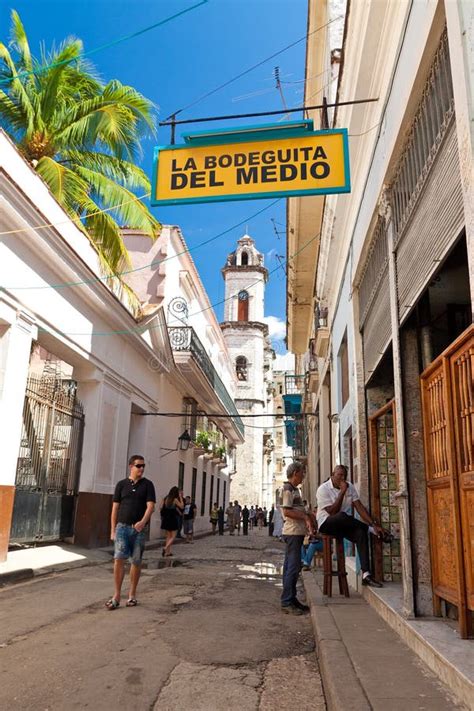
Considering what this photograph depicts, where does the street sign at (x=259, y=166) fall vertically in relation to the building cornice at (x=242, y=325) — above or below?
below

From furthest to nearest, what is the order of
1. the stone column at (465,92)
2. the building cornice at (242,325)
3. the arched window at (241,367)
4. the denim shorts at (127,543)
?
1. the building cornice at (242,325)
2. the arched window at (241,367)
3. the denim shorts at (127,543)
4. the stone column at (465,92)

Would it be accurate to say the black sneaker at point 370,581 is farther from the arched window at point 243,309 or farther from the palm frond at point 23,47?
the arched window at point 243,309

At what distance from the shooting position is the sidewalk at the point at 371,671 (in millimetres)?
2998

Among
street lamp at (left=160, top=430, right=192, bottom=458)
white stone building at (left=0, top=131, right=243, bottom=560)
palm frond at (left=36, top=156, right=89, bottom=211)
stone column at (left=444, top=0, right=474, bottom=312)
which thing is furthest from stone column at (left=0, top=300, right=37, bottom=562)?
street lamp at (left=160, top=430, right=192, bottom=458)

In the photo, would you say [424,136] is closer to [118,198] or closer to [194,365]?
[118,198]

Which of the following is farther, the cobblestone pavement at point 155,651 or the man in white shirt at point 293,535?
the man in white shirt at point 293,535

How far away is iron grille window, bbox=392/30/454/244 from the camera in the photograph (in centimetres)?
392

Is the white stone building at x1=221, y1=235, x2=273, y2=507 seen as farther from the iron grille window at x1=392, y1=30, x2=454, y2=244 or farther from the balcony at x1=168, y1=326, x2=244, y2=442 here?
the iron grille window at x1=392, y1=30, x2=454, y2=244

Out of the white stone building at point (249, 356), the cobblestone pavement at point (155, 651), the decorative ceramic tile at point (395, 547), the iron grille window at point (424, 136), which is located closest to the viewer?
the cobblestone pavement at point (155, 651)

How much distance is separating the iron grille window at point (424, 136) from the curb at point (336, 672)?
3431mm

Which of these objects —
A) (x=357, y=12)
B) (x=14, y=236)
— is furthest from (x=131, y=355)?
(x=357, y=12)

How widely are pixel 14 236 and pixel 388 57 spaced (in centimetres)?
620

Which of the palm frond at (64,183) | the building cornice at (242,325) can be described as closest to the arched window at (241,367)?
the building cornice at (242,325)

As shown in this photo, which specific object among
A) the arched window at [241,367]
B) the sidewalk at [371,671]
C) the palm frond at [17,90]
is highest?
the arched window at [241,367]
